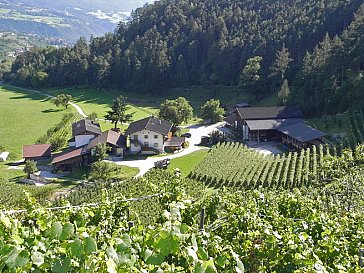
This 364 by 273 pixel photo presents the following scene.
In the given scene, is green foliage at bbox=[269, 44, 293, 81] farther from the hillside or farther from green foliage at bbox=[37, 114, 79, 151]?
green foliage at bbox=[37, 114, 79, 151]

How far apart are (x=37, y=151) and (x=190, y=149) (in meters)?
14.4

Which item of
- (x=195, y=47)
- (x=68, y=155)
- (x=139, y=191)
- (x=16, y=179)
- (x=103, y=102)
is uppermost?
(x=195, y=47)

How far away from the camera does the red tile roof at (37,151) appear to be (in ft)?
126

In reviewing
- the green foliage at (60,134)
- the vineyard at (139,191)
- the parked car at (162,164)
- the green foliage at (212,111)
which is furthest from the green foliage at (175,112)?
the vineyard at (139,191)

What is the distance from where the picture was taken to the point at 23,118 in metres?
58.1

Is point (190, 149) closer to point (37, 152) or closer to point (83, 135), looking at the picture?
point (83, 135)

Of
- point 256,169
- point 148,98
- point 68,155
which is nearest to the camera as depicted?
point 256,169

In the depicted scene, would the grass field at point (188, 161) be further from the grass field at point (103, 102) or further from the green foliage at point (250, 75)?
the green foliage at point (250, 75)

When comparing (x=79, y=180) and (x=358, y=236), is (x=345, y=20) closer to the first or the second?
(x=79, y=180)

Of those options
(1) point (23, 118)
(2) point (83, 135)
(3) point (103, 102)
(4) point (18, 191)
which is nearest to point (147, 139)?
(2) point (83, 135)

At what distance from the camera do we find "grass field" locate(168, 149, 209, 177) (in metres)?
33.2

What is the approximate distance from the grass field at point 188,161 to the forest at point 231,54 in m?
15.1

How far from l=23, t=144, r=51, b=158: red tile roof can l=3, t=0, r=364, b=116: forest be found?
89.0 feet

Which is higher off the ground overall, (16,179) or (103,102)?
(103,102)
